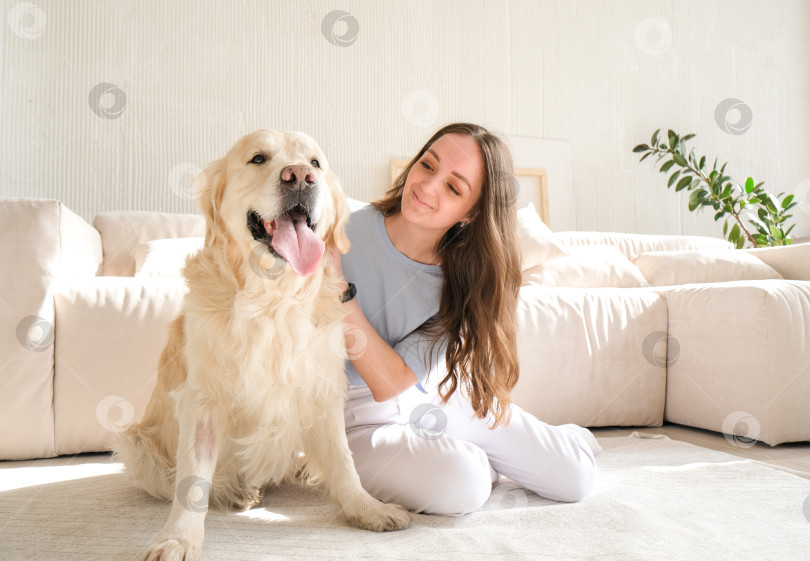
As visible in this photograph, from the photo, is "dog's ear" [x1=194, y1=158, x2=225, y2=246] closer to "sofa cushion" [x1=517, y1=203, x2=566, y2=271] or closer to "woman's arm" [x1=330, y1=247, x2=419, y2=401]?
"woman's arm" [x1=330, y1=247, x2=419, y2=401]

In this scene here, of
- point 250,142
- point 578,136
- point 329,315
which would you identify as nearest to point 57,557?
point 329,315

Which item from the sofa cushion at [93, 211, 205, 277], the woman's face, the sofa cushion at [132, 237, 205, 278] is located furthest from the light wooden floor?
the sofa cushion at [93, 211, 205, 277]

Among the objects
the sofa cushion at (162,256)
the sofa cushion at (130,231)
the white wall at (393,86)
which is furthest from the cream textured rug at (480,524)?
the white wall at (393,86)

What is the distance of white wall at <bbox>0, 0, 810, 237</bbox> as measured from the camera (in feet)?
10.4

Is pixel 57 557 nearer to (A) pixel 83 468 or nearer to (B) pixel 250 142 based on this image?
(A) pixel 83 468

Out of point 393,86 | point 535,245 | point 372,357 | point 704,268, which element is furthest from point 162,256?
point 704,268

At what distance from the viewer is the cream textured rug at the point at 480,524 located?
1.06 m

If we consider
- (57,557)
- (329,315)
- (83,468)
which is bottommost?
(83,468)

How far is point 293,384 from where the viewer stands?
1.18 m

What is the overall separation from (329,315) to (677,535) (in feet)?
2.68

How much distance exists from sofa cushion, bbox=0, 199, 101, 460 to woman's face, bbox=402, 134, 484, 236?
44.2 inches

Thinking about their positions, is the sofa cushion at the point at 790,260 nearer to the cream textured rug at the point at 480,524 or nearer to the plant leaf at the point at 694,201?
A: the plant leaf at the point at 694,201

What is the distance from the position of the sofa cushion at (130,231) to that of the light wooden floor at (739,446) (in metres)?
2.09

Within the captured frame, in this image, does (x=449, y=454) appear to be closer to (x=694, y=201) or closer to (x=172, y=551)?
(x=172, y=551)
